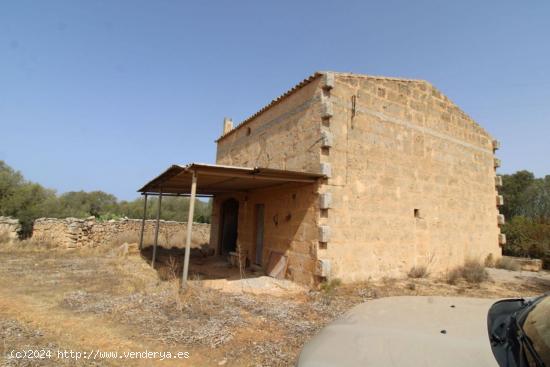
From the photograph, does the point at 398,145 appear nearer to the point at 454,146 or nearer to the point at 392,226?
the point at 392,226

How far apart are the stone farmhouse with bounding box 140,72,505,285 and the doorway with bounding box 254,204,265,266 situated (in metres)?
0.03

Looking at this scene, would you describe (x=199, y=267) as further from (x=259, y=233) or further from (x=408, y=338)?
(x=408, y=338)

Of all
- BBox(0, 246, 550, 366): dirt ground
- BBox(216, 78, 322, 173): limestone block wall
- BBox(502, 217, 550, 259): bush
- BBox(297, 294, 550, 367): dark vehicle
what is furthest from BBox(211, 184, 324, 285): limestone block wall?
BBox(502, 217, 550, 259): bush

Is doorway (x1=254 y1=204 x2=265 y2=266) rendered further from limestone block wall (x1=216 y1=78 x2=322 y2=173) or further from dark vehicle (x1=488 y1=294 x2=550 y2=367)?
dark vehicle (x1=488 y1=294 x2=550 y2=367)

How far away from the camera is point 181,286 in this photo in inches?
257

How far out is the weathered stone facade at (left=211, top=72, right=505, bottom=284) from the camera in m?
7.69

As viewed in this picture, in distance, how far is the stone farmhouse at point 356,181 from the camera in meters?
7.60

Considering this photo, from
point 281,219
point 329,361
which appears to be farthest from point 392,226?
point 329,361

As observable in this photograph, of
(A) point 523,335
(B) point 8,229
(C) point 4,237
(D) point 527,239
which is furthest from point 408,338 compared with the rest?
(B) point 8,229

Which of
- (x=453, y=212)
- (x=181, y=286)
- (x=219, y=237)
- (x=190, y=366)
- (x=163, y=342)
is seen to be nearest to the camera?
(x=190, y=366)

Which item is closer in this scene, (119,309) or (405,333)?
(405,333)

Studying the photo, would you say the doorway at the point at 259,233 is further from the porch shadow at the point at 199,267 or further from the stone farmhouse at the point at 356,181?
the porch shadow at the point at 199,267

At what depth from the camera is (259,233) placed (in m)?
10.1

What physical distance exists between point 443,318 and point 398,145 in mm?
7440
